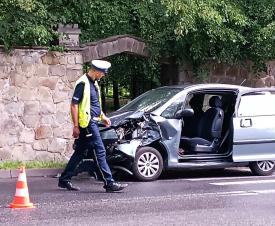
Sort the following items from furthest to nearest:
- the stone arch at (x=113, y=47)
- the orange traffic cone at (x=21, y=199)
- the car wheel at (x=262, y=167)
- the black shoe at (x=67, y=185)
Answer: the stone arch at (x=113, y=47) → the car wheel at (x=262, y=167) → the black shoe at (x=67, y=185) → the orange traffic cone at (x=21, y=199)

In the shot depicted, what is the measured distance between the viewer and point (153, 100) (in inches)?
459

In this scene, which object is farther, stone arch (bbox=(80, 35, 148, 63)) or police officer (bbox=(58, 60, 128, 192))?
stone arch (bbox=(80, 35, 148, 63))

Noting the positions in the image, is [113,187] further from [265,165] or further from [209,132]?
[265,165]

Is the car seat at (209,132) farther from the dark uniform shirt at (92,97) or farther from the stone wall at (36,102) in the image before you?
the stone wall at (36,102)

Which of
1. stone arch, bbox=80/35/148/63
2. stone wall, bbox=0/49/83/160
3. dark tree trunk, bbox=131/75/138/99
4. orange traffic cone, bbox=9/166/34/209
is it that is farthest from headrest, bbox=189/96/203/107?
orange traffic cone, bbox=9/166/34/209

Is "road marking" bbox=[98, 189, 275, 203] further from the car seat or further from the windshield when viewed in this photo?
the windshield

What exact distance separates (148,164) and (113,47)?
3.95 metres

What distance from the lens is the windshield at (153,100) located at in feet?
37.4

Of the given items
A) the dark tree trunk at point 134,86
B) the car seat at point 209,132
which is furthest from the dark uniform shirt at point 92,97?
the dark tree trunk at point 134,86

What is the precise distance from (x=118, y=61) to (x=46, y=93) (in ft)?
11.0

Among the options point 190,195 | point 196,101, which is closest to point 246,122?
point 196,101

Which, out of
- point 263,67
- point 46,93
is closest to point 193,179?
point 46,93

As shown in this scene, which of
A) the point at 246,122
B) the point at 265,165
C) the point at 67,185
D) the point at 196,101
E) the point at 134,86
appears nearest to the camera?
the point at 67,185

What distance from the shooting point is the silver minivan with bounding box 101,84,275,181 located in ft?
35.6
